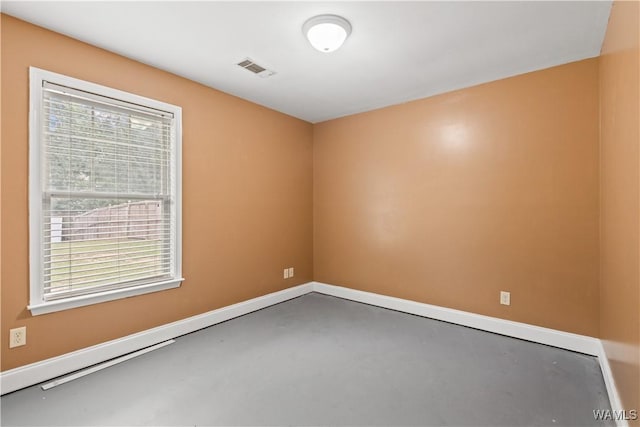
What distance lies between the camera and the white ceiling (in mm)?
1962

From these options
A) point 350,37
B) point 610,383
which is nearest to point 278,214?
point 350,37

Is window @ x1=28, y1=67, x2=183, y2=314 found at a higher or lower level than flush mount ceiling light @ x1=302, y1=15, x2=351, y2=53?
lower

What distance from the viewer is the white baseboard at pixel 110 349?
2041 mm

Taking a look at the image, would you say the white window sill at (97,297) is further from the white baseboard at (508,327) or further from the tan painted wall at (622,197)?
the tan painted wall at (622,197)

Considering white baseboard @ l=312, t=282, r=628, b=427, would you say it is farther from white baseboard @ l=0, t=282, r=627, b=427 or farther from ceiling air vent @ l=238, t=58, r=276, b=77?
ceiling air vent @ l=238, t=58, r=276, b=77

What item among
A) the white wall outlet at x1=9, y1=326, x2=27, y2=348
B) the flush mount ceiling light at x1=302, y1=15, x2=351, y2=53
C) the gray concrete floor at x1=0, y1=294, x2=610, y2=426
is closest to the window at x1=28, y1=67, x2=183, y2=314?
the white wall outlet at x1=9, y1=326, x2=27, y2=348

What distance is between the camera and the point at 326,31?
210 centimetres

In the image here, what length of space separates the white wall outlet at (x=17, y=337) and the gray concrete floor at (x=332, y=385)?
311 mm

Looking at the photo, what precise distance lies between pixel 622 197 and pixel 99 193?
11.5 ft

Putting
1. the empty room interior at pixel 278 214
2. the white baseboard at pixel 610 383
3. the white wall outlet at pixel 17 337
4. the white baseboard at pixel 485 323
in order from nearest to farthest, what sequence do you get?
the white baseboard at pixel 610 383
the empty room interior at pixel 278 214
the white wall outlet at pixel 17 337
the white baseboard at pixel 485 323

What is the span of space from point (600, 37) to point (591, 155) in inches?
34.8

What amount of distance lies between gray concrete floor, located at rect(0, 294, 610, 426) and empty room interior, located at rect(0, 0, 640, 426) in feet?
0.06

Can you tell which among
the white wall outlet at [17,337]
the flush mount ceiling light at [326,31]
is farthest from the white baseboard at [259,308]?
the flush mount ceiling light at [326,31]

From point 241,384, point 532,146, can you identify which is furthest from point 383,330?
point 532,146
